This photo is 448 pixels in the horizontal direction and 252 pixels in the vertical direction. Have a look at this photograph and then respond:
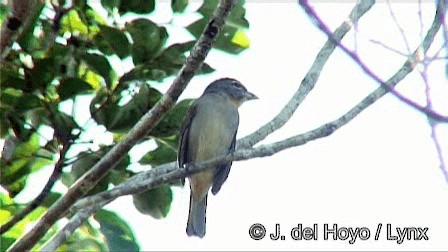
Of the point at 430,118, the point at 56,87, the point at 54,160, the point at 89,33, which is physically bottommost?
the point at 430,118

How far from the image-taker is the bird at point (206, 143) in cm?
667

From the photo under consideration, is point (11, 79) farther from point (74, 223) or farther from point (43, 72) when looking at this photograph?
point (74, 223)

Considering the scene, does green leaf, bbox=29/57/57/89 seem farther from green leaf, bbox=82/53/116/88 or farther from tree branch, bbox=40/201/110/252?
tree branch, bbox=40/201/110/252

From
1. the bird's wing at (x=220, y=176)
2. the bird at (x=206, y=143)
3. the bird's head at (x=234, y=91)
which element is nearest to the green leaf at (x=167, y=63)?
the bird at (x=206, y=143)

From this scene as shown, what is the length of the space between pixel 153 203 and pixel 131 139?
2.69 feet

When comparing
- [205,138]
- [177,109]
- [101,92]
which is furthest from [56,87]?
[205,138]

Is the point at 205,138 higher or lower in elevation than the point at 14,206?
higher

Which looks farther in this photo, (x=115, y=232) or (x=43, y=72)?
(x=115, y=232)

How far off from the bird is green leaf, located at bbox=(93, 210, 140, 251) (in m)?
1.28

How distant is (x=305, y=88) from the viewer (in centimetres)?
518

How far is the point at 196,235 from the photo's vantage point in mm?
6820

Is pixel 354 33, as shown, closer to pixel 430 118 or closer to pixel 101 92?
pixel 430 118

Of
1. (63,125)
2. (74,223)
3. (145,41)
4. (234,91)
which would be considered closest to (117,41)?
(145,41)

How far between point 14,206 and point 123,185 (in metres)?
0.81
